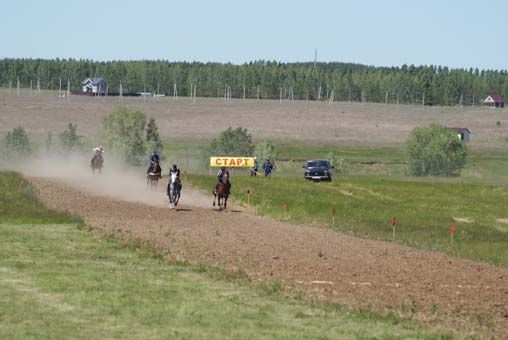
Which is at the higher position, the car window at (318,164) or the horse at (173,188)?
the horse at (173,188)

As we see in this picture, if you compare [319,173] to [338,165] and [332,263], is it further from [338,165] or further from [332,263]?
[332,263]

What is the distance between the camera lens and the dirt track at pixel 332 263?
2353cm

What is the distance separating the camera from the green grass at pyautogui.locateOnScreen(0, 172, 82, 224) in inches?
1720

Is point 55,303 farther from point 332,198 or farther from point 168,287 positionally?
point 332,198

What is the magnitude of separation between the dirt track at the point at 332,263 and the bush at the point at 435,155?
88.5m

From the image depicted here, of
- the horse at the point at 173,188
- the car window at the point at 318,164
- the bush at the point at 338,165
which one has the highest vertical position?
the horse at the point at 173,188

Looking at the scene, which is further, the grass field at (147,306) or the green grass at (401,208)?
the green grass at (401,208)

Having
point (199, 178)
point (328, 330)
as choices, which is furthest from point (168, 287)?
point (199, 178)

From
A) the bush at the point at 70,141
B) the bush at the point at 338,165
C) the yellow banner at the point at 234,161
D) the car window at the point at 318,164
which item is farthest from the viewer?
the bush at the point at 70,141

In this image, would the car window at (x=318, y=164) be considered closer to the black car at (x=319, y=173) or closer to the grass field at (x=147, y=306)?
the black car at (x=319, y=173)

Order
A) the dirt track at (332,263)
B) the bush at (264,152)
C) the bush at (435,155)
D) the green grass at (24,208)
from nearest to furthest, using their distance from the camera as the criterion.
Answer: the dirt track at (332,263) < the green grass at (24,208) < the bush at (435,155) < the bush at (264,152)

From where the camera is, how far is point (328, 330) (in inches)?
786

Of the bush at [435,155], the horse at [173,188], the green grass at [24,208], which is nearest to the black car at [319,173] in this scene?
the green grass at [24,208]

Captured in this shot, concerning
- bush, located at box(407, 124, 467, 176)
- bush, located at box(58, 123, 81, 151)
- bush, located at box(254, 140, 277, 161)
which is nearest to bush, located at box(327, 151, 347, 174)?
bush, located at box(254, 140, 277, 161)
